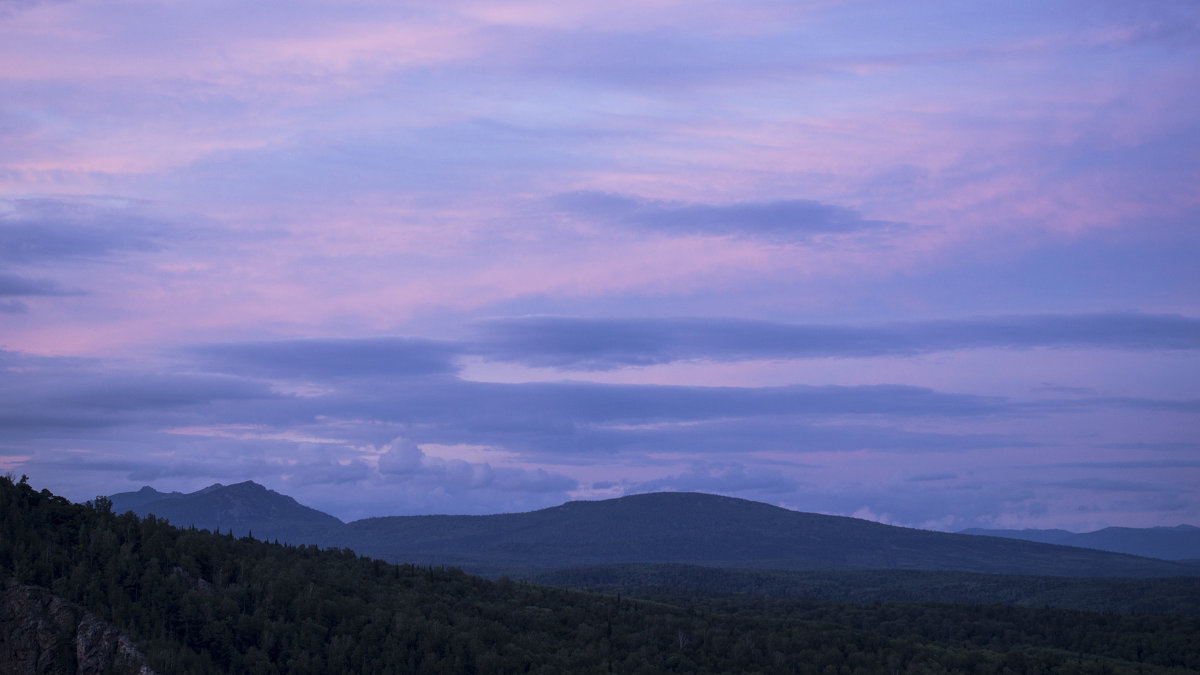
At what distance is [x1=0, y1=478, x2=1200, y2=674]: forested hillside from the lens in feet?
182

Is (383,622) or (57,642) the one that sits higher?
(383,622)

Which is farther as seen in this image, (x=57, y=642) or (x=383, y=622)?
(x=383, y=622)

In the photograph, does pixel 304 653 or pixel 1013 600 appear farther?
pixel 1013 600

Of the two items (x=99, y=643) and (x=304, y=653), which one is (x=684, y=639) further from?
(x=99, y=643)

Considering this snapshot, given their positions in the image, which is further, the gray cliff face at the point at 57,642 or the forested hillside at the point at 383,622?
the forested hillside at the point at 383,622

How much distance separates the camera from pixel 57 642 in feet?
170

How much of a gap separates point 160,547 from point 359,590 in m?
12.5

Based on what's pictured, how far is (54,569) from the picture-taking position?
55.3 m

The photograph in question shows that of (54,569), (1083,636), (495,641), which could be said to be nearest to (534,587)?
(495,641)

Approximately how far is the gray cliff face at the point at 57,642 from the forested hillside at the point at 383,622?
0.73m

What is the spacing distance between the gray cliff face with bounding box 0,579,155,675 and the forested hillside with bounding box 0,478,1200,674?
0.73 metres

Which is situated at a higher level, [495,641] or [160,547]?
[160,547]

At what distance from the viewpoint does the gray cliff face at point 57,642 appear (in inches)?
2029

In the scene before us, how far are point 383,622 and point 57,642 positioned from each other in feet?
55.0
